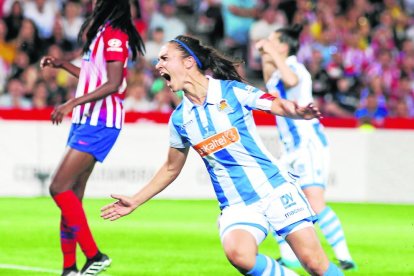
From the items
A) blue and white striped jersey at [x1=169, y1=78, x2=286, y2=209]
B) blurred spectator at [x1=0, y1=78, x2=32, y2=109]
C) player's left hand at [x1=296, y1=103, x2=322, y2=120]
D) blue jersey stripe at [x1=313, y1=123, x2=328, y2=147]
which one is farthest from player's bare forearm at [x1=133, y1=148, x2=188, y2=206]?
blurred spectator at [x1=0, y1=78, x2=32, y2=109]

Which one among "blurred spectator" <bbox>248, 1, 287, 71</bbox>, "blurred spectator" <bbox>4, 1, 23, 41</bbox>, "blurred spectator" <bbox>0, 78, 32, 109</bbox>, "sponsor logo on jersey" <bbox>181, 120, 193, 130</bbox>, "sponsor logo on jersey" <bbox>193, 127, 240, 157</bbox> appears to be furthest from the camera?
"blurred spectator" <bbox>248, 1, 287, 71</bbox>

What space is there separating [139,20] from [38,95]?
10.6ft

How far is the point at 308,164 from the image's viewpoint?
30.6ft

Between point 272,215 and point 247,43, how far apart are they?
1317cm

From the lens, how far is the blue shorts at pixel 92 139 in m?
8.06

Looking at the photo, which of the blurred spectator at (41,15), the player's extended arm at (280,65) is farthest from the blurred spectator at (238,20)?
the player's extended arm at (280,65)

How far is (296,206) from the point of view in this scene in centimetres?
636

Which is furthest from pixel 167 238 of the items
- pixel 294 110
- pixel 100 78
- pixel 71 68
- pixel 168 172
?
pixel 294 110

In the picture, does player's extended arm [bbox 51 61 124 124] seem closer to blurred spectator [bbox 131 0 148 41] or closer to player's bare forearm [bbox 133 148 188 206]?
player's bare forearm [bbox 133 148 188 206]

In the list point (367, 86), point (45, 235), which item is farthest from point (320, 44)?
point (45, 235)

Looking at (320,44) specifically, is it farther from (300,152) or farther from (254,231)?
(254,231)

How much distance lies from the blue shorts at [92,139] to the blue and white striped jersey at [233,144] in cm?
177

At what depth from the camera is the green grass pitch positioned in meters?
9.30

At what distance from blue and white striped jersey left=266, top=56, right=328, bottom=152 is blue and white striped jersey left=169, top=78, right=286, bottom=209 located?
9.28ft
